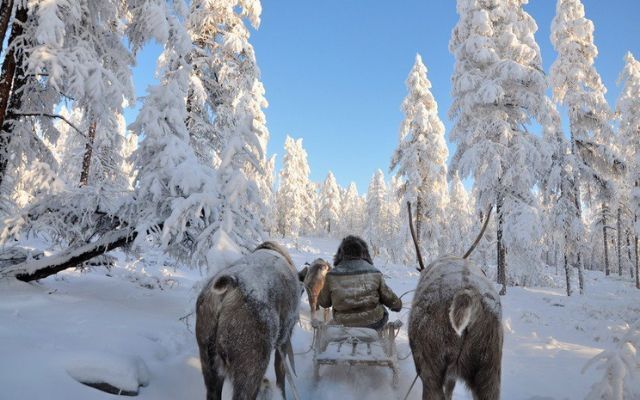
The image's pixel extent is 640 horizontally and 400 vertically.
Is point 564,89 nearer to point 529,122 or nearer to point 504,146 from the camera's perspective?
point 529,122

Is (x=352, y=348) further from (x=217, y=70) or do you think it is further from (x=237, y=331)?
(x=217, y=70)

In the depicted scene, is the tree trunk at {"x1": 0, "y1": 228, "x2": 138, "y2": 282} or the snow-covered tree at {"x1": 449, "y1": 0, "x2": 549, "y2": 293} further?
the snow-covered tree at {"x1": 449, "y1": 0, "x2": 549, "y2": 293}

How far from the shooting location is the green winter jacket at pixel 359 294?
17.9 feet

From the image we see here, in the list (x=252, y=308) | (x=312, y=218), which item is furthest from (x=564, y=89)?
(x=312, y=218)

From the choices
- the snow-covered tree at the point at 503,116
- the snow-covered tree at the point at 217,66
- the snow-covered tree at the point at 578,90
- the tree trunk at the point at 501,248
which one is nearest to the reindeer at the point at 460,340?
the snow-covered tree at the point at 217,66

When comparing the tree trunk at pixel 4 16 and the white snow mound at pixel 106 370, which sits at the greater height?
the tree trunk at pixel 4 16

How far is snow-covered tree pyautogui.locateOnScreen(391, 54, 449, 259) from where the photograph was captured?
24.1 m

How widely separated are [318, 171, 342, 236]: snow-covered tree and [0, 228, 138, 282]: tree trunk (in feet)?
198

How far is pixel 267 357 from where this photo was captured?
3.42 m

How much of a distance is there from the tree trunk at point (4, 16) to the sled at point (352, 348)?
6.89 metres

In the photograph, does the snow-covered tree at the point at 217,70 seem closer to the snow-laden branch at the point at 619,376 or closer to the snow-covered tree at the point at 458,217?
the snow-laden branch at the point at 619,376

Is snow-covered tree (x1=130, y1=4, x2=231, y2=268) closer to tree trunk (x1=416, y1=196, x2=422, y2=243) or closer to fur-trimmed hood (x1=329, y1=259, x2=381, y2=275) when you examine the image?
fur-trimmed hood (x1=329, y1=259, x2=381, y2=275)

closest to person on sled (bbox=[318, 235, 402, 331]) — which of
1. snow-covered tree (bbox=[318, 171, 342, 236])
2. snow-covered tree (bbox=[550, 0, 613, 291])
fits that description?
snow-covered tree (bbox=[550, 0, 613, 291])

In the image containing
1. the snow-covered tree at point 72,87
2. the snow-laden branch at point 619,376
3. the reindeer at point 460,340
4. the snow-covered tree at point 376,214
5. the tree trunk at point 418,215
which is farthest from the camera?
the snow-covered tree at point 376,214
